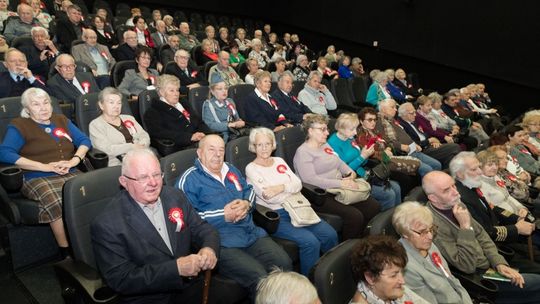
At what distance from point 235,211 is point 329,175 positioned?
1031mm

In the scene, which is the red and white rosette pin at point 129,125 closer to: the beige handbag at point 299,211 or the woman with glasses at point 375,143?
the beige handbag at point 299,211

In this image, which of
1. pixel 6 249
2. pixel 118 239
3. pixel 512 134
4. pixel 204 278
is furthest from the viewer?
pixel 512 134

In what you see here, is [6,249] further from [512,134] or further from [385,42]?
[385,42]

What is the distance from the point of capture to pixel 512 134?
3.92 m

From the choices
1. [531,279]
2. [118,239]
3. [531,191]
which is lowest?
[531,191]

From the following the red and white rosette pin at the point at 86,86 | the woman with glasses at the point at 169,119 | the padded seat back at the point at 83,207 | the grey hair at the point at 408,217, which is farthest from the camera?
the red and white rosette pin at the point at 86,86

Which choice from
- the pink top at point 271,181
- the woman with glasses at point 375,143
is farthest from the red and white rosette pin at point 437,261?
the woman with glasses at point 375,143

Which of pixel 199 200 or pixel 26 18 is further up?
pixel 26 18

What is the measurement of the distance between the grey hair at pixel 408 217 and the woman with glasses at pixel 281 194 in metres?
0.56

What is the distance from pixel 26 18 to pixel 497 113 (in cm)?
739

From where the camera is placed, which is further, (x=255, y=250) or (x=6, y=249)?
(x=6, y=249)

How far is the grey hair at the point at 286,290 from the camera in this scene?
1.18 metres

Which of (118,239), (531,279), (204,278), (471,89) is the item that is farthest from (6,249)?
(471,89)

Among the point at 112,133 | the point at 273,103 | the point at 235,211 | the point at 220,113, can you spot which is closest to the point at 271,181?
the point at 235,211
